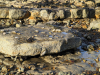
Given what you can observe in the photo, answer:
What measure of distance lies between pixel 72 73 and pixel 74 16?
5764 millimetres

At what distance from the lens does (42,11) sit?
810 centimetres

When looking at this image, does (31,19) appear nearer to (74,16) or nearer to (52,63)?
(74,16)

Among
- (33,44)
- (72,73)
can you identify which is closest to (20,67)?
(33,44)

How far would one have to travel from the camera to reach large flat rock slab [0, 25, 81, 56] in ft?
12.0

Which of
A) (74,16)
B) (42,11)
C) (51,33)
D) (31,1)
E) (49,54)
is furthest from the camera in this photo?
(31,1)

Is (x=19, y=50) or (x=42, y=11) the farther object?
(x=42, y=11)

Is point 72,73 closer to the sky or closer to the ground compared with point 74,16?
closer to the ground

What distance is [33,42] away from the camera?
3.81 meters

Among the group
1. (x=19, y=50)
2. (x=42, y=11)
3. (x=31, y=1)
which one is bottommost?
(x=19, y=50)

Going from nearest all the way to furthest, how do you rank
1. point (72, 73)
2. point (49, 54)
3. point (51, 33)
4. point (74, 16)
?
1. point (72, 73)
2. point (49, 54)
3. point (51, 33)
4. point (74, 16)

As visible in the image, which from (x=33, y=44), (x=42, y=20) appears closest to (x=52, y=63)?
(x=33, y=44)

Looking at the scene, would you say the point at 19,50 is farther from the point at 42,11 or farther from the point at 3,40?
the point at 42,11

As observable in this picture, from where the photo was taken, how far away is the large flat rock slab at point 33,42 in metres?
3.67

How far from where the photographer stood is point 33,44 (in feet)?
12.2
